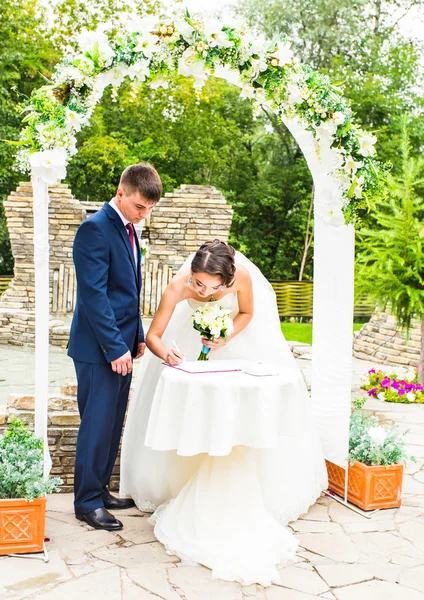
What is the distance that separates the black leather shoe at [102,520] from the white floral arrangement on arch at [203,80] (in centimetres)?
193

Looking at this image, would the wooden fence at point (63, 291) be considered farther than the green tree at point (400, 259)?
Yes

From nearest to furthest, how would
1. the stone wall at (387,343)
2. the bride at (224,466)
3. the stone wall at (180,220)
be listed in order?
the bride at (224,466), the stone wall at (387,343), the stone wall at (180,220)

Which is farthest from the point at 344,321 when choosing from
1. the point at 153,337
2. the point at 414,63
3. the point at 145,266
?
the point at 414,63

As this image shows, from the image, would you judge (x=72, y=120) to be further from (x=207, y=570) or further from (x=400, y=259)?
(x=400, y=259)

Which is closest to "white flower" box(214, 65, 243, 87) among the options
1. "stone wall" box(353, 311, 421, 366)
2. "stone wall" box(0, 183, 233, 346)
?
"stone wall" box(353, 311, 421, 366)

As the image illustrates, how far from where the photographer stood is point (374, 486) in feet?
14.2

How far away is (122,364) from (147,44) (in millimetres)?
1773

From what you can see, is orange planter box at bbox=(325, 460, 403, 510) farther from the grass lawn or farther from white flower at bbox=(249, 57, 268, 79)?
the grass lawn

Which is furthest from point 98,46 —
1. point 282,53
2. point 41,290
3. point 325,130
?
point 325,130

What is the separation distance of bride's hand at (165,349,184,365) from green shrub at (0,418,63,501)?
2.73 ft

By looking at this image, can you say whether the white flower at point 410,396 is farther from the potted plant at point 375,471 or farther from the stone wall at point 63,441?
the stone wall at point 63,441

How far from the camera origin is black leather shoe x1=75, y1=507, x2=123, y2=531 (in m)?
3.83

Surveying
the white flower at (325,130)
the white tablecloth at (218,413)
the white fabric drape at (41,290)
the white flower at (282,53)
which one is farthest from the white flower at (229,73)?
the white tablecloth at (218,413)

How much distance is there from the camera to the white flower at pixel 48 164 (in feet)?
11.6
